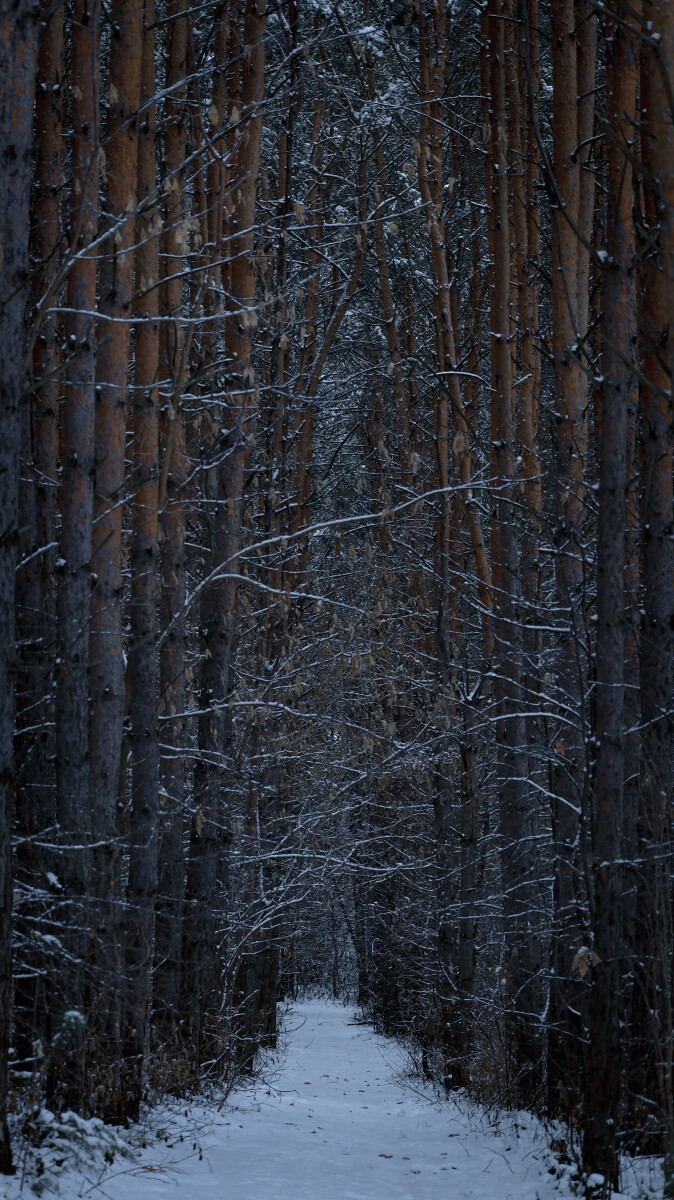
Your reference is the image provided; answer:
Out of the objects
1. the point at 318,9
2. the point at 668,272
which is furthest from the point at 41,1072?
the point at 318,9

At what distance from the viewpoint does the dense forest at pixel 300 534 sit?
246 inches

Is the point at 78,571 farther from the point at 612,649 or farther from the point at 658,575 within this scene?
the point at 658,575

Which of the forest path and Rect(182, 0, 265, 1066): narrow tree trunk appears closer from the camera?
the forest path

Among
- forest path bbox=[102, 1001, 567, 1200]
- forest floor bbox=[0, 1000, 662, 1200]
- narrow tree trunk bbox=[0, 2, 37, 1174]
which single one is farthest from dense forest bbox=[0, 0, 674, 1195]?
forest path bbox=[102, 1001, 567, 1200]

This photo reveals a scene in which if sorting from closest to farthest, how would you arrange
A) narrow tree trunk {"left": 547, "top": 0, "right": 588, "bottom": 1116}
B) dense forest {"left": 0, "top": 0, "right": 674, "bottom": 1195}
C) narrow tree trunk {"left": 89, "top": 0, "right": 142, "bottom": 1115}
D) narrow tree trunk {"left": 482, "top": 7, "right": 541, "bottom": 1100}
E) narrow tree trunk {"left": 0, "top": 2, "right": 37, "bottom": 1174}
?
narrow tree trunk {"left": 0, "top": 2, "right": 37, "bottom": 1174} → dense forest {"left": 0, "top": 0, "right": 674, "bottom": 1195} → narrow tree trunk {"left": 89, "top": 0, "right": 142, "bottom": 1115} → narrow tree trunk {"left": 547, "top": 0, "right": 588, "bottom": 1116} → narrow tree trunk {"left": 482, "top": 7, "right": 541, "bottom": 1100}

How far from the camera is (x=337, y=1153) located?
28.5ft

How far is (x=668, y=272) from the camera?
549 cm

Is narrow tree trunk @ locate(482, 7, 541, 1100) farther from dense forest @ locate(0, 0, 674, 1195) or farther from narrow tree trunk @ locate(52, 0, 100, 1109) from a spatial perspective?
narrow tree trunk @ locate(52, 0, 100, 1109)

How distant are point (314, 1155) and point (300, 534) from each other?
190 inches

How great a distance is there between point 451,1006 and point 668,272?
8848 millimetres

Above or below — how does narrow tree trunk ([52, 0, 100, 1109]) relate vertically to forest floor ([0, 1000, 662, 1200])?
above

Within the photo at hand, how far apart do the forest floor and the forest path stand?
2cm

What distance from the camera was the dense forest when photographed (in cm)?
626

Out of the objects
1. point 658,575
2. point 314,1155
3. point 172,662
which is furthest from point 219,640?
point 314,1155
